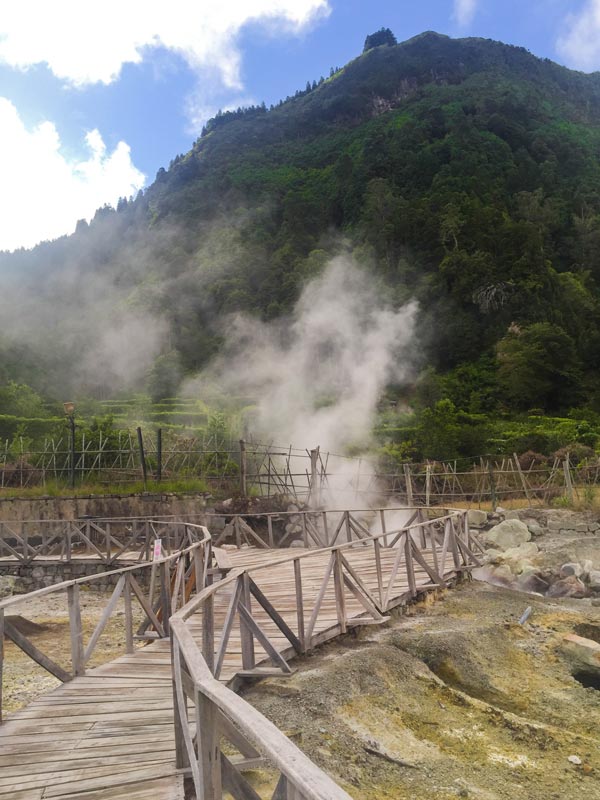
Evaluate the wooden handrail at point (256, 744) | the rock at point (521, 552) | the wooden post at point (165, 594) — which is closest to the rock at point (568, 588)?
the rock at point (521, 552)

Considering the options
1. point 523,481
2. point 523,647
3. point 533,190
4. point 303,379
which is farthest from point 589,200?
point 523,647

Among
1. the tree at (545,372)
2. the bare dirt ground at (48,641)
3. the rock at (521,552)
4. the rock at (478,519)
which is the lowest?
the bare dirt ground at (48,641)

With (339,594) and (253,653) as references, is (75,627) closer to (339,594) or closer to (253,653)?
(253,653)

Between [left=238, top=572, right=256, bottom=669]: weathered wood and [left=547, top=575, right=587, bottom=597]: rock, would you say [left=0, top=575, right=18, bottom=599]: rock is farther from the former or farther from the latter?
[left=547, top=575, right=587, bottom=597]: rock

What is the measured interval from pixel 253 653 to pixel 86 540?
12055mm

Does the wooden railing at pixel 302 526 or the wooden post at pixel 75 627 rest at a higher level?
the wooden post at pixel 75 627

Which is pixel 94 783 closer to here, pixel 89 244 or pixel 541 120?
pixel 541 120

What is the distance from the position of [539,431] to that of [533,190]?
50.1m

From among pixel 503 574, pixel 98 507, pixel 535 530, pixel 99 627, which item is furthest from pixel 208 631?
pixel 98 507

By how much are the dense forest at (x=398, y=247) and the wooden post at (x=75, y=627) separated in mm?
27638

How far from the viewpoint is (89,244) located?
11200 cm

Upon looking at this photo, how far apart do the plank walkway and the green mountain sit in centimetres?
3937

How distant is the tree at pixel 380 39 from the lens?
150125 mm

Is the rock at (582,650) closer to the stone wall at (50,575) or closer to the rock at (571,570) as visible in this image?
the rock at (571,570)
